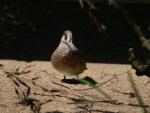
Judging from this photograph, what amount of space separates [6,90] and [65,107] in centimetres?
71

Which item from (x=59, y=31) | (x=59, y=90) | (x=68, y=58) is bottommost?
(x=59, y=90)

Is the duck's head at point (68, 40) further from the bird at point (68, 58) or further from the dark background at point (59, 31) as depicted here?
the dark background at point (59, 31)

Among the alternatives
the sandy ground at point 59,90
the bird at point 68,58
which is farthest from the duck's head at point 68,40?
the sandy ground at point 59,90

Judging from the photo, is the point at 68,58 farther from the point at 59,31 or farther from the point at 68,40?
the point at 59,31

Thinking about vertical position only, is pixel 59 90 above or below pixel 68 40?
below

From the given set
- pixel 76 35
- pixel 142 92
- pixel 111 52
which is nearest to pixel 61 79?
pixel 142 92

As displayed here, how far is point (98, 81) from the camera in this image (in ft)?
17.6

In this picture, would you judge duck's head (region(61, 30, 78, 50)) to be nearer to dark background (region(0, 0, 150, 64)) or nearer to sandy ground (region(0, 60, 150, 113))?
sandy ground (region(0, 60, 150, 113))

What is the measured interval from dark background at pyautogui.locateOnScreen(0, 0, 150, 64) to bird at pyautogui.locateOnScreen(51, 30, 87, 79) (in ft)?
2.86

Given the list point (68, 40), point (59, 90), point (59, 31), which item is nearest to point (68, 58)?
point (68, 40)

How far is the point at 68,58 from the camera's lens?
5035 mm

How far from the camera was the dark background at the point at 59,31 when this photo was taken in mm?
6375

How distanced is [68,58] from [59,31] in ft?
7.42

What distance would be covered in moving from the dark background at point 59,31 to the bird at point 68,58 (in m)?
0.87
